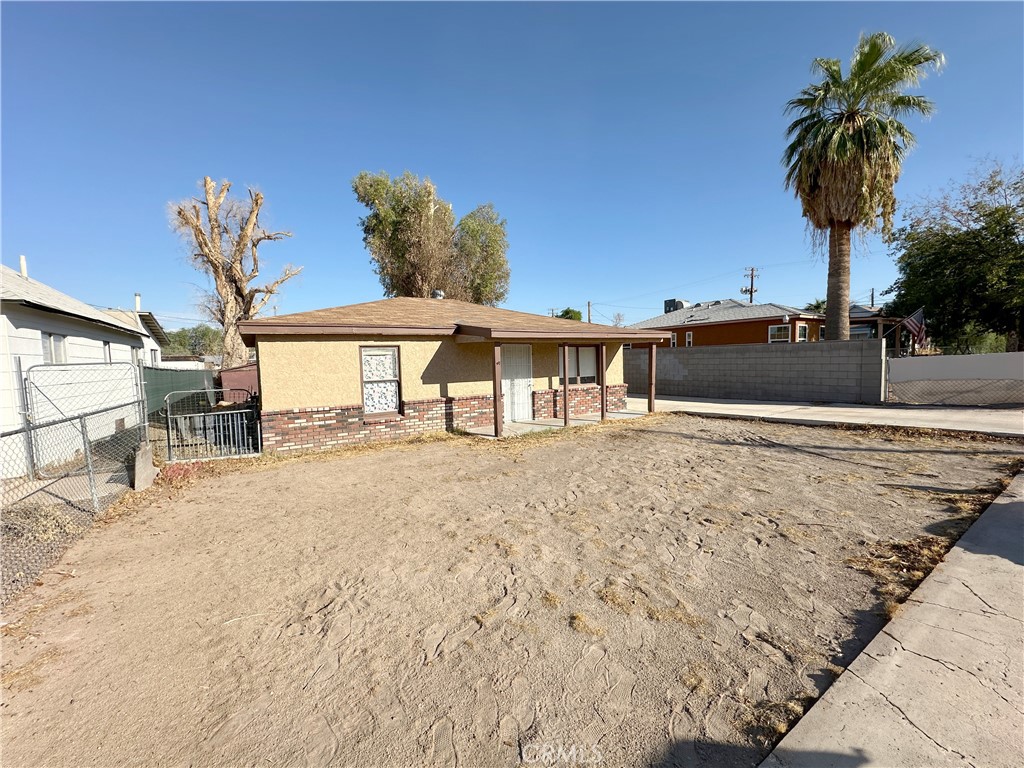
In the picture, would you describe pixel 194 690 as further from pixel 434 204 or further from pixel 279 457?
pixel 434 204

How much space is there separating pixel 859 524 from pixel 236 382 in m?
18.5

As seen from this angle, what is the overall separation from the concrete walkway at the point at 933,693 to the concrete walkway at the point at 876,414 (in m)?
8.87

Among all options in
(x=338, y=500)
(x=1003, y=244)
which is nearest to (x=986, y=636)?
(x=338, y=500)

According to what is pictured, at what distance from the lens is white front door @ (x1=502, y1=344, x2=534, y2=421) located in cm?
1161

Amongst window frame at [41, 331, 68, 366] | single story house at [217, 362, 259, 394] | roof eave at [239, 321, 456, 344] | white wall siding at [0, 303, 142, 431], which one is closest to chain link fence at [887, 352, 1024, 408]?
roof eave at [239, 321, 456, 344]

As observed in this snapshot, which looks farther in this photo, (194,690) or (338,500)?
(338,500)

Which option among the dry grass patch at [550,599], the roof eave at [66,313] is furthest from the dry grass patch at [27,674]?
the roof eave at [66,313]

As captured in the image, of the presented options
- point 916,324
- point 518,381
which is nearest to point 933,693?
point 518,381

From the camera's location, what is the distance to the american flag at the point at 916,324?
18.7m

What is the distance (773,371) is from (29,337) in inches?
780

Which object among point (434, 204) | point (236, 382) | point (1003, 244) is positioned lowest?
point (236, 382)

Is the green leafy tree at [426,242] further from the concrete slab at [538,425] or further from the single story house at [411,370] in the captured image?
the concrete slab at [538,425]

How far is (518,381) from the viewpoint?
39.0ft

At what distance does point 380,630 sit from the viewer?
2.99 m
